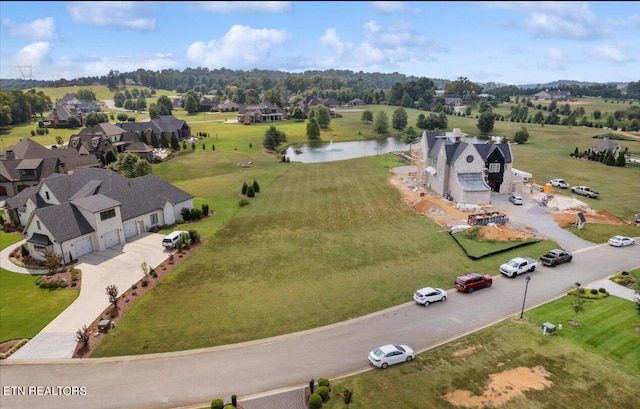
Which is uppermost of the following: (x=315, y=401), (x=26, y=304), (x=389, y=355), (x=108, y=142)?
(x=108, y=142)

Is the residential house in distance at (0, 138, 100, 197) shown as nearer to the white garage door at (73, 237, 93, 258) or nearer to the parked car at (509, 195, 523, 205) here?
the white garage door at (73, 237, 93, 258)

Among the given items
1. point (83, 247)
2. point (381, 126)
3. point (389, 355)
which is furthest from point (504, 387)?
point (381, 126)

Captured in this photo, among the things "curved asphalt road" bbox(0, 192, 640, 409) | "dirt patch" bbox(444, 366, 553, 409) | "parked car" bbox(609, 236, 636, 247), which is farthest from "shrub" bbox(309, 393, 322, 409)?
"parked car" bbox(609, 236, 636, 247)

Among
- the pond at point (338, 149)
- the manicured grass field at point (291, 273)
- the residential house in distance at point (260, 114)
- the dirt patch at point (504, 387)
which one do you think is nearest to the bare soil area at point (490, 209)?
the manicured grass field at point (291, 273)

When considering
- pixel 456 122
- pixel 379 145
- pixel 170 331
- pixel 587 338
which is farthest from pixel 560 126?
pixel 170 331

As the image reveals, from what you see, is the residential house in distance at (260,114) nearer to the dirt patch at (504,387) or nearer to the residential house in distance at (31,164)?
the residential house in distance at (31,164)

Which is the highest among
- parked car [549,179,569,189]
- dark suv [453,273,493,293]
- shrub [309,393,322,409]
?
parked car [549,179,569,189]

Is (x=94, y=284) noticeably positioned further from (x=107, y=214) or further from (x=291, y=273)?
(x=291, y=273)
